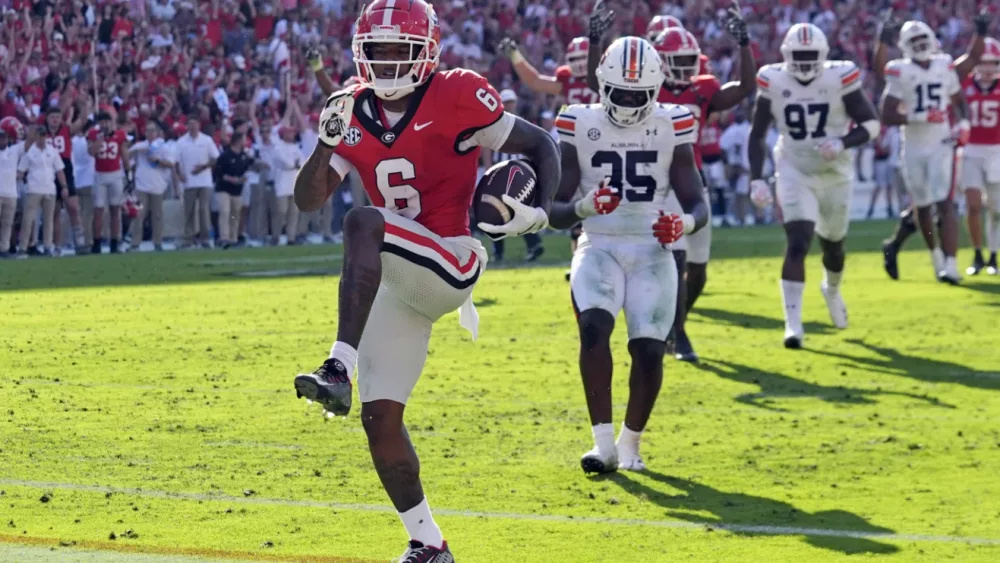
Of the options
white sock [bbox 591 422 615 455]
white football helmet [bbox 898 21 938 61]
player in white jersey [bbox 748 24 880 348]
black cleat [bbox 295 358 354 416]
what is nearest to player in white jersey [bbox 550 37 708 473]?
white sock [bbox 591 422 615 455]

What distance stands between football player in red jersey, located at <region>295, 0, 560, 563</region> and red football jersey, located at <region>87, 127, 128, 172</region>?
13974 millimetres

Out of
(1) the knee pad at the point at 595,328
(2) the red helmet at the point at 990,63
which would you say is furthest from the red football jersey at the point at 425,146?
(2) the red helmet at the point at 990,63

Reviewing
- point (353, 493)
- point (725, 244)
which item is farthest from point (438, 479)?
point (725, 244)

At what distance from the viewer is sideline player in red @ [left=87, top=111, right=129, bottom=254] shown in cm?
1897

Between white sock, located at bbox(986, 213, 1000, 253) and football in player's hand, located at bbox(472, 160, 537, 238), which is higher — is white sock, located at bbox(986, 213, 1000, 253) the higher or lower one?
the lower one

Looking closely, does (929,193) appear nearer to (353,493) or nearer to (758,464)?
(758,464)

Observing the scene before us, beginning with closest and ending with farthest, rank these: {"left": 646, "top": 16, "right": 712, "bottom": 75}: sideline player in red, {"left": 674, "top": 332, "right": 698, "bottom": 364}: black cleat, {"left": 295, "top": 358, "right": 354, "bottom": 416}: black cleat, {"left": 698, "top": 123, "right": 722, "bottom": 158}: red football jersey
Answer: {"left": 295, "top": 358, "right": 354, "bottom": 416}: black cleat → {"left": 646, "top": 16, "right": 712, "bottom": 75}: sideline player in red → {"left": 674, "top": 332, "right": 698, "bottom": 364}: black cleat → {"left": 698, "top": 123, "right": 722, "bottom": 158}: red football jersey

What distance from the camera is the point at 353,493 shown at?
6.80 metres

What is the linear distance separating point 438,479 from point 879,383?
13.0 feet

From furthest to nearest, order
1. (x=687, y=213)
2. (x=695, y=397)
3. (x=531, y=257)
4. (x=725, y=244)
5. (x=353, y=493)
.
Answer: (x=725, y=244) → (x=531, y=257) → (x=695, y=397) → (x=687, y=213) → (x=353, y=493)

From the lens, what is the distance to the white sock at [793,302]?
11.5 metres

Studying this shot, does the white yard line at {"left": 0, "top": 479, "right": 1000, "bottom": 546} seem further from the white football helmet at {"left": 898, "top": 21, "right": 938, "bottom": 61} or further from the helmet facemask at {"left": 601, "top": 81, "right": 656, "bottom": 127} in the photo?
the white football helmet at {"left": 898, "top": 21, "right": 938, "bottom": 61}

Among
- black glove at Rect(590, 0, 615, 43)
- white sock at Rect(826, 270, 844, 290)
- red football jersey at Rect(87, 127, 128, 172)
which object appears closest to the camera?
black glove at Rect(590, 0, 615, 43)

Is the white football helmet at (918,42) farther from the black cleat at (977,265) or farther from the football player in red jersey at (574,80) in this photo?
the football player in red jersey at (574,80)
